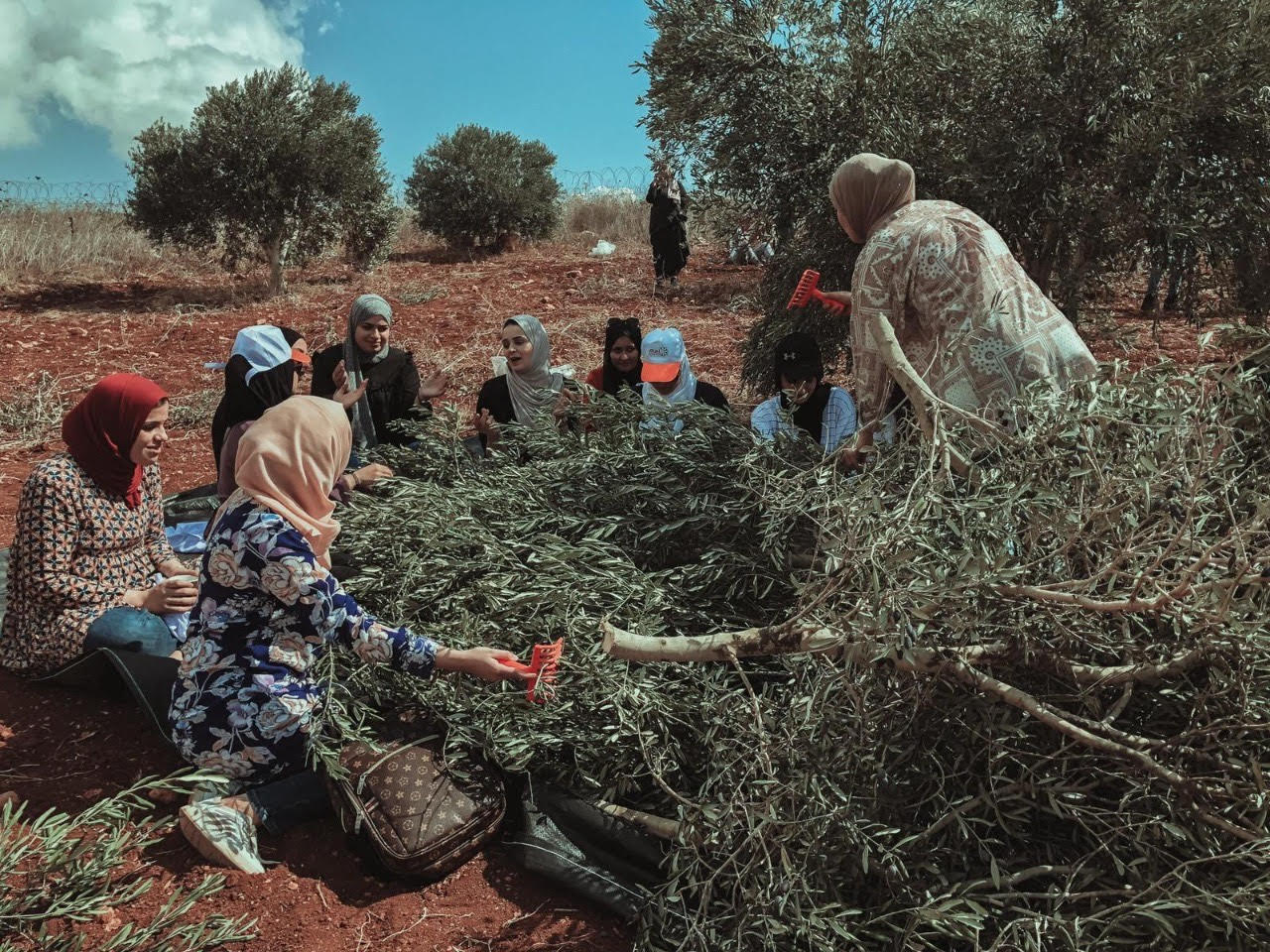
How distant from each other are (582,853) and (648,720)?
0.38 metres

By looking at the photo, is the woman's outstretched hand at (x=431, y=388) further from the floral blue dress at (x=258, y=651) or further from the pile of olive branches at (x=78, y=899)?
the pile of olive branches at (x=78, y=899)

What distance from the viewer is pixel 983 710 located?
6.89ft

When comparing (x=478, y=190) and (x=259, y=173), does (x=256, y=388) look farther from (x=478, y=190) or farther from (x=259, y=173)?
(x=478, y=190)

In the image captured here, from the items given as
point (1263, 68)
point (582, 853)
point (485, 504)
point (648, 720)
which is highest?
point (1263, 68)

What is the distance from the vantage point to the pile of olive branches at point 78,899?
6.58 feet

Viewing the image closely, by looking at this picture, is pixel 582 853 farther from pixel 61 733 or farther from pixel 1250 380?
pixel 1250 380

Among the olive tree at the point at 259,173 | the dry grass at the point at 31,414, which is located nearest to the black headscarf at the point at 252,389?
the dry grass at the point at 31,414

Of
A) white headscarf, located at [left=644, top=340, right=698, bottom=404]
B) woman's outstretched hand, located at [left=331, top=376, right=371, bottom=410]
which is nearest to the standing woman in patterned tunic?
white headscarf, located at [left=644, top=340, right=698, bottom=404]

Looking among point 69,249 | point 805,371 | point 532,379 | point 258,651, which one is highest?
point 69,249

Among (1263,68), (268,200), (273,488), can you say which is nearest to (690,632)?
(273,488)

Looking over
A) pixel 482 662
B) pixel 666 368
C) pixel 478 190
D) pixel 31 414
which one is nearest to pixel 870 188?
pixel 666 368

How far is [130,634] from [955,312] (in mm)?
2881

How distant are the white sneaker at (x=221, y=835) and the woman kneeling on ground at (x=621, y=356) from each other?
113 inches

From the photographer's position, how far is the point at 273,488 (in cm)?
254
